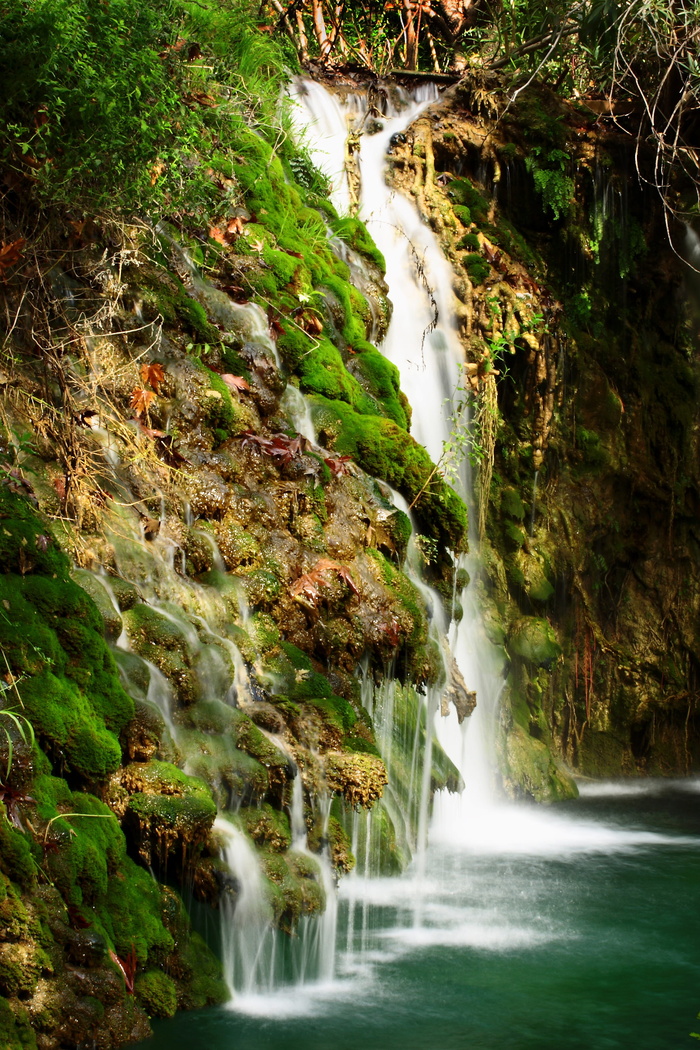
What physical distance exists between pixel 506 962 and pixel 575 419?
7.15m

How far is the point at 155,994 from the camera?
4090 mm

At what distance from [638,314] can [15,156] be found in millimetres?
8471

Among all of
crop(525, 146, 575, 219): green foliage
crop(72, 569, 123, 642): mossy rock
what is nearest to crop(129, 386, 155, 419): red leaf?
crop(72, 569, 123, 642): mossy rock

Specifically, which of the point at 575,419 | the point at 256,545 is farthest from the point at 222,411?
the point at 575,419

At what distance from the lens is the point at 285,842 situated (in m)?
4.84

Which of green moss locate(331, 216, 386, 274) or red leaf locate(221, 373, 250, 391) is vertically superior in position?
green moss locate(331, 216, 386, 274)

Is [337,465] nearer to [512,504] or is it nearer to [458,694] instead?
[458,694]

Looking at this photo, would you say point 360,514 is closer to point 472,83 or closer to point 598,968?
point 598,968

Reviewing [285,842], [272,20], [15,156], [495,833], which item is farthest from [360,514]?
[272,20]

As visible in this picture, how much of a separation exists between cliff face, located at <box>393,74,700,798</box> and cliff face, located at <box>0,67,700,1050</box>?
1.8 inches

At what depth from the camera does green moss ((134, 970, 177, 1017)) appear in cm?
406

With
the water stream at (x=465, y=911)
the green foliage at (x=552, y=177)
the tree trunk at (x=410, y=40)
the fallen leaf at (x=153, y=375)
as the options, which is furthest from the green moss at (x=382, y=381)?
the tree trunk at (x=410, y=40)

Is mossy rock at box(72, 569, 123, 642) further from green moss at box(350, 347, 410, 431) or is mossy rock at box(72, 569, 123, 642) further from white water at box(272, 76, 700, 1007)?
green moss at box(350, 347, 410, 431)

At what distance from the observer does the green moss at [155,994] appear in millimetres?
4062
